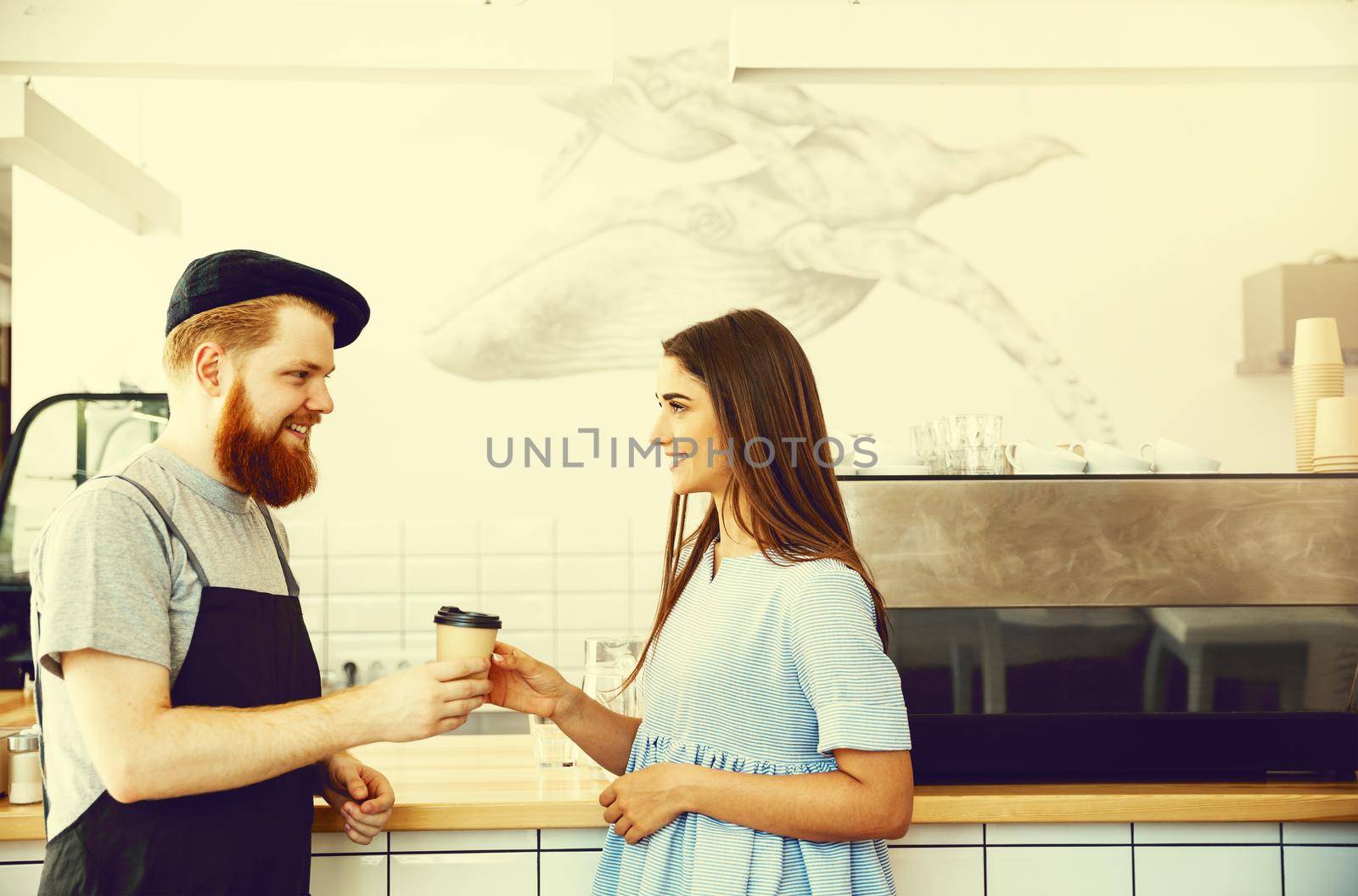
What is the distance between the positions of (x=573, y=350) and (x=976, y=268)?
129 centimetres

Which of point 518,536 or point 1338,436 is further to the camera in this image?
point 518,536

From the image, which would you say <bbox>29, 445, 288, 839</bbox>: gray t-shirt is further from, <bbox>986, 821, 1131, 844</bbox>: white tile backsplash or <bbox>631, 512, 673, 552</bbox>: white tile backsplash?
<bbox>631, 512, 673, 552</bbox>: white tile backsplash

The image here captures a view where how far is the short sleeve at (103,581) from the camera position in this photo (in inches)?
41.2

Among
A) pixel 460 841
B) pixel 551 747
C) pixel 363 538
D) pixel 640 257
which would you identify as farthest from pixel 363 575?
pixel 460 841

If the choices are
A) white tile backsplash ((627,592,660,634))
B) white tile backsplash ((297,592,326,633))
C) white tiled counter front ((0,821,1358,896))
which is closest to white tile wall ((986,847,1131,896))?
white tiled counter front ((0,821,1358,896))

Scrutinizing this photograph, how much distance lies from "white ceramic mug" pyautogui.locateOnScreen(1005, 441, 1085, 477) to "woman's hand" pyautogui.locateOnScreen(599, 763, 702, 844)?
→ 0.76m

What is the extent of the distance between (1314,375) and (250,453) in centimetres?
170

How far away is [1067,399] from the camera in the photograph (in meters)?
3.23

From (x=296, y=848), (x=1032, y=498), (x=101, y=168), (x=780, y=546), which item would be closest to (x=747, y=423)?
(x=780, y=546)

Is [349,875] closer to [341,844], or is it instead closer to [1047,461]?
[341,844]

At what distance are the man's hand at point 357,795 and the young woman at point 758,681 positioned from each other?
200 millimetres

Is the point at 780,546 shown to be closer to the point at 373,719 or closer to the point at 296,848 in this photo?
the point at 373,719

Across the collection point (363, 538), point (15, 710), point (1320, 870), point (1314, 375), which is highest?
point (1314, 375)

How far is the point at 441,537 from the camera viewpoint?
3219mm
